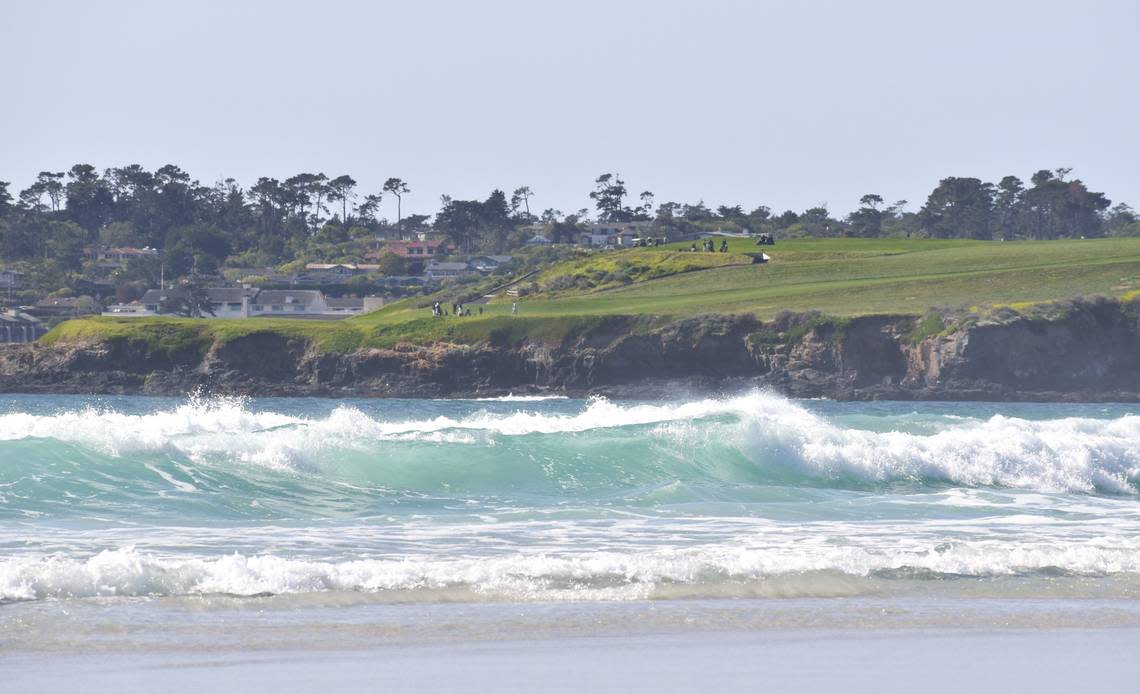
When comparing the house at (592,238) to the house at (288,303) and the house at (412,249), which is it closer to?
the house at (412,249)

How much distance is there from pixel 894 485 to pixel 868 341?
3809cm

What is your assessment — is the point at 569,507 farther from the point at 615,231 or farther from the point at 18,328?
the point at 615,231

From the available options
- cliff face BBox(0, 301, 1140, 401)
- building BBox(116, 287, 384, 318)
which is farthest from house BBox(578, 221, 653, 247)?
cliff face BBox(0, 301, 1140, 401)

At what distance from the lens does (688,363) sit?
64.6 meters

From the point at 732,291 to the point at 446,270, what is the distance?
59.9 meters

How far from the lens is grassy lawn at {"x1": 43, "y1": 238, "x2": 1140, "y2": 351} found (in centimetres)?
6894

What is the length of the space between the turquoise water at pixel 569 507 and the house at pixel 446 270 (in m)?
100

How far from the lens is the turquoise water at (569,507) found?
15.2 m

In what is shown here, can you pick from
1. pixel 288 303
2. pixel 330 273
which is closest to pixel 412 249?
pixel 330 273

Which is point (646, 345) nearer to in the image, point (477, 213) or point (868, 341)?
point (868, 341)

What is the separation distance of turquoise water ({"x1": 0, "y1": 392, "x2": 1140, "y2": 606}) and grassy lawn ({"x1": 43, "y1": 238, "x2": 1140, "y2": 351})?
3638cm

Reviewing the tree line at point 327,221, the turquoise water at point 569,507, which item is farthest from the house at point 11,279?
the turquoise water at point 569,507

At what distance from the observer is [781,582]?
1559 cm

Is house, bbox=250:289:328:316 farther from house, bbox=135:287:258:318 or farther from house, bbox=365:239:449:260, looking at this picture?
house, bbox=365:239:449:260
